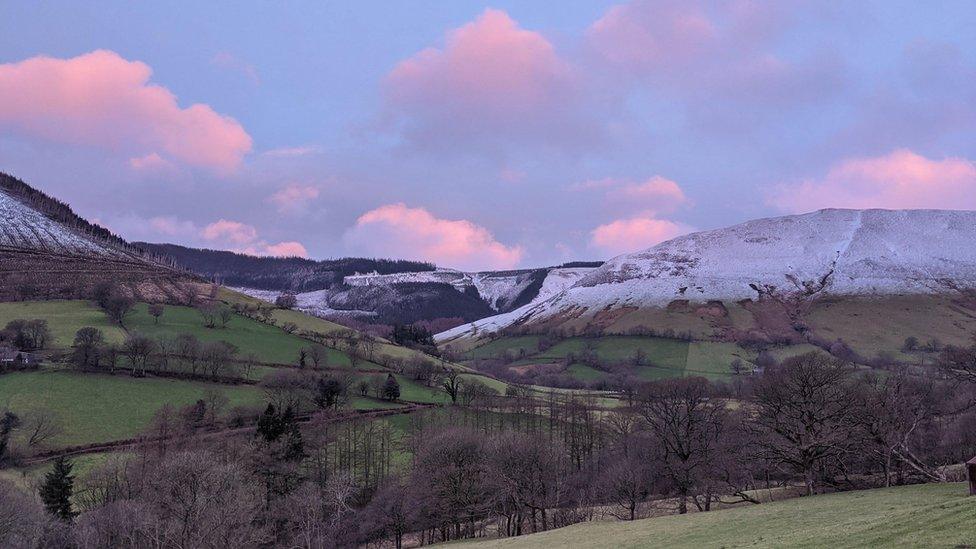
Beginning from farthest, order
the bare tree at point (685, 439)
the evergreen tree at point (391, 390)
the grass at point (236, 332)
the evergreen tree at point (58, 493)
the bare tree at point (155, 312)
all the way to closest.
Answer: the bare tree at point (155, 312) → the grass at point (236, 332) → the evergreen tree at point (391, 390) → the evergreen tree at point (58, 493) → the bare tree at point (685, 439)

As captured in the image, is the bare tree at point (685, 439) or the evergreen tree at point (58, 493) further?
the evergreen tree at point (58, 493)

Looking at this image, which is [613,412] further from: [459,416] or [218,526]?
[218,526]

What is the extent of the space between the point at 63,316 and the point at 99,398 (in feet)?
155

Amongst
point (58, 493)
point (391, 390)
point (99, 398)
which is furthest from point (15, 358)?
point (391, 390)

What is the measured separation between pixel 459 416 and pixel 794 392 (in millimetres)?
74990

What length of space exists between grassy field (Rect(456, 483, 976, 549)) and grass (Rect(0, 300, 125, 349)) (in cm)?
11373

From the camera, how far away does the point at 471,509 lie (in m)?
79.1

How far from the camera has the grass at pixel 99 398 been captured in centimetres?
10306

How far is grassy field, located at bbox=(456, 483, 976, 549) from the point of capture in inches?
1036

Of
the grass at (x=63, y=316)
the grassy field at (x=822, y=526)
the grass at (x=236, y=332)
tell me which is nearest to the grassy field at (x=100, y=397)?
the grass at (x=63, y=316)

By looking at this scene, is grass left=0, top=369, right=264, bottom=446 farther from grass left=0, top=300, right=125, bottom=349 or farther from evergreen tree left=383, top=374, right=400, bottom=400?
evergreen tree left=383, top=374, right=400, bottom=400

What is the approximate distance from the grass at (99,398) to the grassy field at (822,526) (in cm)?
7461

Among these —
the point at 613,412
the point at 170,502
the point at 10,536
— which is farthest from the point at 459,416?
the point at 10,536

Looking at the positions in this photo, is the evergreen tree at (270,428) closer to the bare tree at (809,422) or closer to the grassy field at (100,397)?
the grassy field at (100,397)
